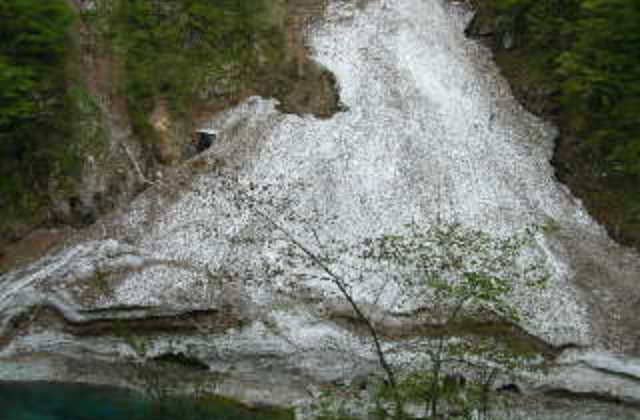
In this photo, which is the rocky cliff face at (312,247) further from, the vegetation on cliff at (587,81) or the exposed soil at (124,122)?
the vegetation on cliff at (587,81)

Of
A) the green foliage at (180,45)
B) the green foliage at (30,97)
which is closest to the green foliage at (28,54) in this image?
the green foliage at (30,97)

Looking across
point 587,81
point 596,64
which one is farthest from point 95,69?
point 596,64

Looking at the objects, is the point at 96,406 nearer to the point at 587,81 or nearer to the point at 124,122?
the point at 124,122

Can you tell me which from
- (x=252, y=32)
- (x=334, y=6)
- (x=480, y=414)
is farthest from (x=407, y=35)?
(x=480, y=414)

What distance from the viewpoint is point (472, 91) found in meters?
20.2

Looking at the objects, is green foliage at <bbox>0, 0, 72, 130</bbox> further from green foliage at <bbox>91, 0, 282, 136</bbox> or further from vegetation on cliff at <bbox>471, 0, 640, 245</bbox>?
vegetation on cliff at <bbox>471, 0, 640, 245</bbox>

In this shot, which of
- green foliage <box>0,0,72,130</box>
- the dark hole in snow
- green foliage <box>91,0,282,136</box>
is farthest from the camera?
green foliage <box>91,0,282,136</box>

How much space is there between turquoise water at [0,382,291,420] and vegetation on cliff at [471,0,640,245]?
9184 mm

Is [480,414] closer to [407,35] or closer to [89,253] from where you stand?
[89,253]

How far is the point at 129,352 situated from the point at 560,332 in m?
8.51

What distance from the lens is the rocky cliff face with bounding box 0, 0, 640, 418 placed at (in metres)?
15.1

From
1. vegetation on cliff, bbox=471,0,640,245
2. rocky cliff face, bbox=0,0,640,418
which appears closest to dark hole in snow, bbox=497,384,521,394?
rocky cliff face, bbox=0,0,640,418

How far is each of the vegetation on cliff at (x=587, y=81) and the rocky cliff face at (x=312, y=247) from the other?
→ 23.4 inches

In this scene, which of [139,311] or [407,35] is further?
[407,35]
